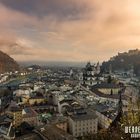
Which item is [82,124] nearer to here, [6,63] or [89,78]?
[89,78]

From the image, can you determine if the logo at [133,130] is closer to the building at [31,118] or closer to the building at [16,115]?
the building at [16,115]

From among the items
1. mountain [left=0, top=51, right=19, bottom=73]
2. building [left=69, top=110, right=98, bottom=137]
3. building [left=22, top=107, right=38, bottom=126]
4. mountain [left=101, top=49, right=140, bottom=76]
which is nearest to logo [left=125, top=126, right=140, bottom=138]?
building [left=69, top=110, right=98, bottom=137]

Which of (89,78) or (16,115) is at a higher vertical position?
(89,78)

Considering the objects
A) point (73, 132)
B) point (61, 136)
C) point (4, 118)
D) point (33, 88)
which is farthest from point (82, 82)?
point (61, 136)

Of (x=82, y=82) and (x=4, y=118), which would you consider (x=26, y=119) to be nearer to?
(x=4, y=118)

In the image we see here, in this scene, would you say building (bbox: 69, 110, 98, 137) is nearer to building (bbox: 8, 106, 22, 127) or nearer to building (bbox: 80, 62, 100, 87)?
building (bbox: 8, 106, 22, 127)

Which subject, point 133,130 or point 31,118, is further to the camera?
point 31,118

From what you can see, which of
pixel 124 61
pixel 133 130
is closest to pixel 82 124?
pixel 133 130
